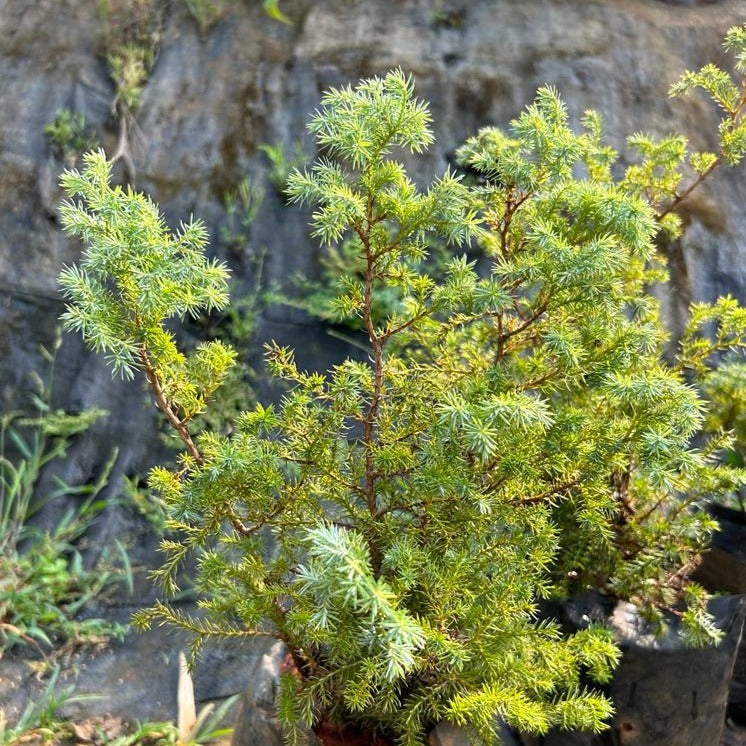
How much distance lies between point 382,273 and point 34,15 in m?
3.71

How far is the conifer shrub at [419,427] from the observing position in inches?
52.6

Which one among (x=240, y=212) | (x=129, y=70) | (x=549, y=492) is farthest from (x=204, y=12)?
(x=549, y=492)

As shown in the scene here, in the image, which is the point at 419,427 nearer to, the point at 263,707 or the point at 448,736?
the point at 448,736

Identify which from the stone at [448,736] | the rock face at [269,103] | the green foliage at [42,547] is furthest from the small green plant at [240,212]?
the stone at [448,736]

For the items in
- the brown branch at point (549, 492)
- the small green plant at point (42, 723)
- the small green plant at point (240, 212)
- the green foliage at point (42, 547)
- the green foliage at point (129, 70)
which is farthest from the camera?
the green foliage at point (129, 70)

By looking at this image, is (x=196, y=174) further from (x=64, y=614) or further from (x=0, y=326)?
(x=64, y=614)

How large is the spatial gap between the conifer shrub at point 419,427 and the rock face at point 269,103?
1.96 meters

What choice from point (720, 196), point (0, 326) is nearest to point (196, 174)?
point (0, 326)

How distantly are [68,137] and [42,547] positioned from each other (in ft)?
6.48

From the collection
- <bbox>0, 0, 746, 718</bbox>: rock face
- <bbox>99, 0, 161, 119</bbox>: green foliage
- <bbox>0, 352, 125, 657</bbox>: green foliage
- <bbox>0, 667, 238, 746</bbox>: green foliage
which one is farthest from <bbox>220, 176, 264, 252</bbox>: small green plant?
<bbox>0, 667, 238, 746</bbox>: green foliage

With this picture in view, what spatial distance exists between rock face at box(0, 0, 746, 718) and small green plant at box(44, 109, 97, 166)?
5 cm

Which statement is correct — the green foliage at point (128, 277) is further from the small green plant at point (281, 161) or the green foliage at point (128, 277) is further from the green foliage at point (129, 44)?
the green foliage at point (129, 44)

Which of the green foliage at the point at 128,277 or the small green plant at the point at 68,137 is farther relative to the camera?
the small green plant at the point at 68,137

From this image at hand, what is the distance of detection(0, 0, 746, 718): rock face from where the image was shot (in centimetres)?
356
